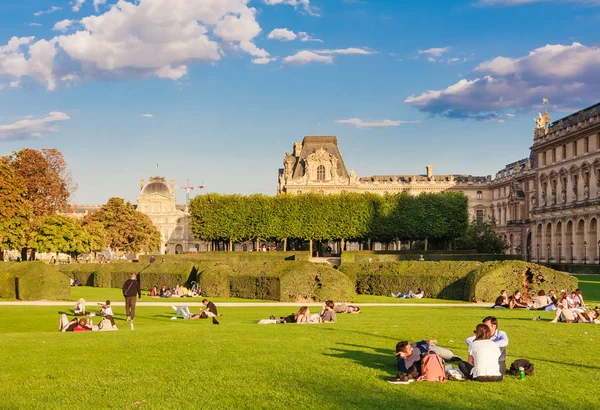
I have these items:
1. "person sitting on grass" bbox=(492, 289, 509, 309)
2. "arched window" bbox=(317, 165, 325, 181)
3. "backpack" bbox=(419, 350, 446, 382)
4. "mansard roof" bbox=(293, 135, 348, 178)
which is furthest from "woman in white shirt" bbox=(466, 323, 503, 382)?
"mansard roof" bbox=(293, 135, 348, 178)

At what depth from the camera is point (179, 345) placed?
15.3m

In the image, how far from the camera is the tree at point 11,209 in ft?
171

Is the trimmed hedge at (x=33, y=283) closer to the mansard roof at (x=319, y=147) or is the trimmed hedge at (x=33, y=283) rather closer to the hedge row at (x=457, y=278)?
the hedge row at (x=457, y=278)

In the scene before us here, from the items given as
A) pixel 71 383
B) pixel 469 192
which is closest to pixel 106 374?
pixel 71 383

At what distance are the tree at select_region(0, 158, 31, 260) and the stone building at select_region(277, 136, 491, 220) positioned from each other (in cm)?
5073

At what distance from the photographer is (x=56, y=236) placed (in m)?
62.5

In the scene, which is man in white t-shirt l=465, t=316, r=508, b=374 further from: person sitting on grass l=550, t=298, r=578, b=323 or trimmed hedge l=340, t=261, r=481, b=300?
trimmed hedge l=340, t=261, r=481, b=300

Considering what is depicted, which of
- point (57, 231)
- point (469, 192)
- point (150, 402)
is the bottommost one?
point (150, 402)

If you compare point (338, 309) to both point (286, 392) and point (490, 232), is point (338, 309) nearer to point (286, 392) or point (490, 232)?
point (286, 392)

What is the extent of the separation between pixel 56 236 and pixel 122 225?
1065 inches

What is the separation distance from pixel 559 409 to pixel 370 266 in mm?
28961

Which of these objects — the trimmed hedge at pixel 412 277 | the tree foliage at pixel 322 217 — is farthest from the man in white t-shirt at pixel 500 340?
the tree foliage at pixel 322 217

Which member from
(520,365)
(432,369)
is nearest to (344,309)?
(520,365)

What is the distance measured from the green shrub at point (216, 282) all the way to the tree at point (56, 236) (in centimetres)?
3105
